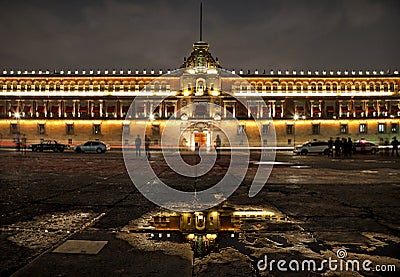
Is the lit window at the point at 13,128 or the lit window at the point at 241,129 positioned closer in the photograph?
the lit window at the point at 241,129

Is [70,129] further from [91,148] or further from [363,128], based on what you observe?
[363,128]

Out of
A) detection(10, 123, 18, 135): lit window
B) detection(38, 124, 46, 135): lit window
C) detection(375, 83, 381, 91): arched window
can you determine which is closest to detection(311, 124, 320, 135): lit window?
detection(375, 83, 381, 91): arched window

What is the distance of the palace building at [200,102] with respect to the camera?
62.8 metres

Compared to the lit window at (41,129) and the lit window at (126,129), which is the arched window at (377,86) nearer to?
the lit window at (126,129)

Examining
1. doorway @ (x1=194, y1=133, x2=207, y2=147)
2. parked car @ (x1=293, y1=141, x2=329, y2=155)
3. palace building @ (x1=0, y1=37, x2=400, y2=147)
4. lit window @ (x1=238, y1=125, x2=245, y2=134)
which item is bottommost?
parked car @ (x1=293, y1=141, x2=329, y2=155)

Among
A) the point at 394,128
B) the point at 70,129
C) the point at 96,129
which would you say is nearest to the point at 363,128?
the point at 394,128

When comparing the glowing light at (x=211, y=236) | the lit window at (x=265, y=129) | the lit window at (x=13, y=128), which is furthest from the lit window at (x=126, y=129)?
the glowing light at (x=211, y=236)

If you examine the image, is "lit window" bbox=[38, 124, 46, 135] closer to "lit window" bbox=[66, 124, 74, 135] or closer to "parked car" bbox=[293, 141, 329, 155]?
"lit window" bbox=[66, 124, 74, 135]

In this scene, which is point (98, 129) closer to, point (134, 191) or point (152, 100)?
point (152, 100)

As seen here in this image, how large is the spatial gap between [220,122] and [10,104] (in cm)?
3951

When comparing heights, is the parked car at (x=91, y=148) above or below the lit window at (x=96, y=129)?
below

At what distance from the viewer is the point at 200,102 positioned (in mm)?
62062

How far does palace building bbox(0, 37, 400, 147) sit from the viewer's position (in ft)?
206

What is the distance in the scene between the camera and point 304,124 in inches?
2499
